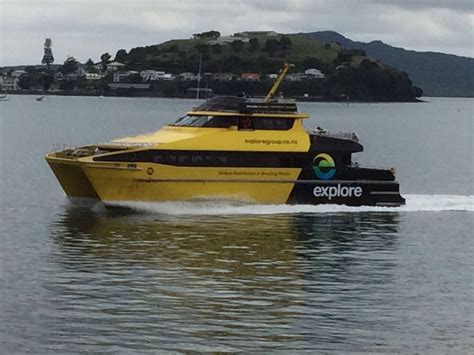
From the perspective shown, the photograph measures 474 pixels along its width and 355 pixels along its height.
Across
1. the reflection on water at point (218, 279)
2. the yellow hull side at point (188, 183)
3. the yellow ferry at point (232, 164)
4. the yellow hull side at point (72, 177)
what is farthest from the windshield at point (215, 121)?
the yellow hull side at point (72, 177)

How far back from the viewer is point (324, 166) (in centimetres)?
4356

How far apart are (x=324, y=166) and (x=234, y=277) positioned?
1312cm

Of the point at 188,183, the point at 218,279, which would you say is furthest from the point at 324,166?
the point at 218,279

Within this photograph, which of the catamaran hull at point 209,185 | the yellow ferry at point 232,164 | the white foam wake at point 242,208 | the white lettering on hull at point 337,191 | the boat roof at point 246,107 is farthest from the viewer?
the white lettering on hull at point 337,191

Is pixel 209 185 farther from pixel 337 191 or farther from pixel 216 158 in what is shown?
pixel 337 191

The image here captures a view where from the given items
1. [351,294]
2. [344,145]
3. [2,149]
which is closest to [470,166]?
[2,149]

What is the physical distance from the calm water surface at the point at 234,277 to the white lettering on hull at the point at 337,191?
52cm

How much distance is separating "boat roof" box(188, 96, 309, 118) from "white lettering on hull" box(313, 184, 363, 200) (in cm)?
254

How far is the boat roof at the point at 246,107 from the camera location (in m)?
43.2

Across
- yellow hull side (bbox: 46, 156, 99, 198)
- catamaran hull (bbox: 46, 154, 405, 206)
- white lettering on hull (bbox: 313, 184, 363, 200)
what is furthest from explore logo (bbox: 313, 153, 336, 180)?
yellow hull side (bbox: 46, 156, 99, 198)

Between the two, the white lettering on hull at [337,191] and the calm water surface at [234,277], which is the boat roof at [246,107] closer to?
the white lettering on hull at [337,191]

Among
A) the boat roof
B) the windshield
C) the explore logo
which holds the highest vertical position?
the boat roof

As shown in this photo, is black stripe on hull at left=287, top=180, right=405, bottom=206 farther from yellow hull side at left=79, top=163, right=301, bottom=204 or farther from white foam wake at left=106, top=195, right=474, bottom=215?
yellow hull side at left=79, top=163, right=301, bottom=204

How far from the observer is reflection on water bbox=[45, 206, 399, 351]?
82.2 ft
